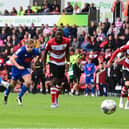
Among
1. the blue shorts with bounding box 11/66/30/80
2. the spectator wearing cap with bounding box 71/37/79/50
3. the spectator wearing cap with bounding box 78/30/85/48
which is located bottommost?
the spectator wearing cap with bounding box 71/37/79/50

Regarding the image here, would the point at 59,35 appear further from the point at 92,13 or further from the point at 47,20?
the point at 47,20

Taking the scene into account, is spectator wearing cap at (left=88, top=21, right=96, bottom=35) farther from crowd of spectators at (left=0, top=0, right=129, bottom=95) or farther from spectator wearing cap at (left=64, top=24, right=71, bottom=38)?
spectator wearing cap at (left=64, top=24, right=71, bottom=38)

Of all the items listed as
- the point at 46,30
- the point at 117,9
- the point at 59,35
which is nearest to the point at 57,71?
the point at 59,35

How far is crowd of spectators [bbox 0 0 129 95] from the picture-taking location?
32.7m

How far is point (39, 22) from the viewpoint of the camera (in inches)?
1630

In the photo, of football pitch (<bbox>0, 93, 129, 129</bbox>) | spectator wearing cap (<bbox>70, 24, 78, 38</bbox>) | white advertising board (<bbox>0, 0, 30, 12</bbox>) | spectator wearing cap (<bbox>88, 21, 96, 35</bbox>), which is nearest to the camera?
football pitch (<bbox>0, 93, 129, 129</bbox>)

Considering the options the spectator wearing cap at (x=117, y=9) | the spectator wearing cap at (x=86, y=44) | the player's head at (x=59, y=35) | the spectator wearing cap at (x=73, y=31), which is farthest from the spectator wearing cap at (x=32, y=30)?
the player's head at (x=59, y=35)

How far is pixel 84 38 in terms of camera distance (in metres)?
35.5

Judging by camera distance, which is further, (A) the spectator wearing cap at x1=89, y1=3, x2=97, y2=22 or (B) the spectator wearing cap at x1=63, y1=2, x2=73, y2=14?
(B) the spectator wearing cap at x1=63, y1=2, x2=73, y2=14

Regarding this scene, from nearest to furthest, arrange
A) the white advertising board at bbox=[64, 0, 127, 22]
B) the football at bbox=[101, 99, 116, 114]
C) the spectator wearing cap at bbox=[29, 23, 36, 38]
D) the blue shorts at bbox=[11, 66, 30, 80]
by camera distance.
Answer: the football at bbox=[101, 99, 116, 114], the blue shorts at bbox=[11, 66, 30, 80], the spectator wearing cap at bbox=[29, 23, 36, 38], the white advertising board at bbox=[64, 0, 127, 22]

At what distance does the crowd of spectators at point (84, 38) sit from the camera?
107ft

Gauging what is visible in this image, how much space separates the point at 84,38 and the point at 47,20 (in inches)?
235

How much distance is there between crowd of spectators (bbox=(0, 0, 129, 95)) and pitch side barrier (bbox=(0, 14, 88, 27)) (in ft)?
1.23

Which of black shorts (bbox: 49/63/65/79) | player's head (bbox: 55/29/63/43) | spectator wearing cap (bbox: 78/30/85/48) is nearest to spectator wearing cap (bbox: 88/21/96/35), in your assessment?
spectator wearing cap (bbox: 78/30/85/48)
